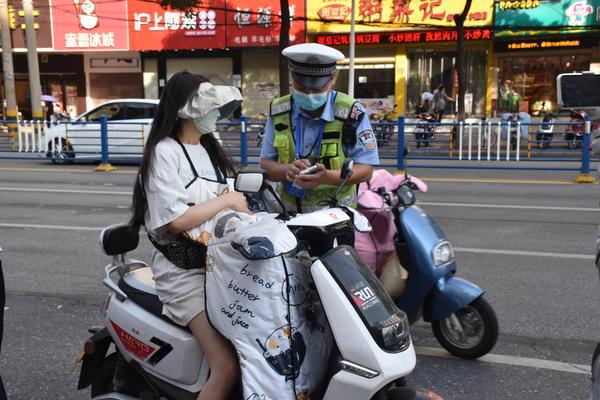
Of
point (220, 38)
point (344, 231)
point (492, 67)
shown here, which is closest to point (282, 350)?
point (344, 231)

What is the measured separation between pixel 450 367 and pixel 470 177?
32.0 ft

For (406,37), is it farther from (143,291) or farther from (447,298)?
(143,291)

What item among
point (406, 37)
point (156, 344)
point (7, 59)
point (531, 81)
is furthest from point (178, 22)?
point (156, 344)

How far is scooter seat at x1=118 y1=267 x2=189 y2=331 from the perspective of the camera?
2773 mm

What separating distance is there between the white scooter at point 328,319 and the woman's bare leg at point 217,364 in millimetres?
84

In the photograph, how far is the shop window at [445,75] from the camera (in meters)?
23.9

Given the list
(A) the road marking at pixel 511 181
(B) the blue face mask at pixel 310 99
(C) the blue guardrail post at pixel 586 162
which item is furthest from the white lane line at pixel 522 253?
(C) the blue guardrail post at pixel 586 162

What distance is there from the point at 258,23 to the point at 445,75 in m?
7.73

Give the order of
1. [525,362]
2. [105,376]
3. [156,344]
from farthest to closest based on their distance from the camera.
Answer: [525,362] → [105,376] → [156,344]

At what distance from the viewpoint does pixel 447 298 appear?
3.78 metres

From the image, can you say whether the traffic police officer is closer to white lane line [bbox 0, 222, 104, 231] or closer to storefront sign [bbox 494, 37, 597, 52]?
white lane line [bbox 0, 222, 104, 231]

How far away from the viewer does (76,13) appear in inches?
1079

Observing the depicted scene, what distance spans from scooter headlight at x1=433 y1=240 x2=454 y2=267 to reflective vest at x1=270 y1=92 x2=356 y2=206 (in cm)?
64

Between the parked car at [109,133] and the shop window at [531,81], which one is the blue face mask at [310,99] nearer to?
the parked car at [109,133]
